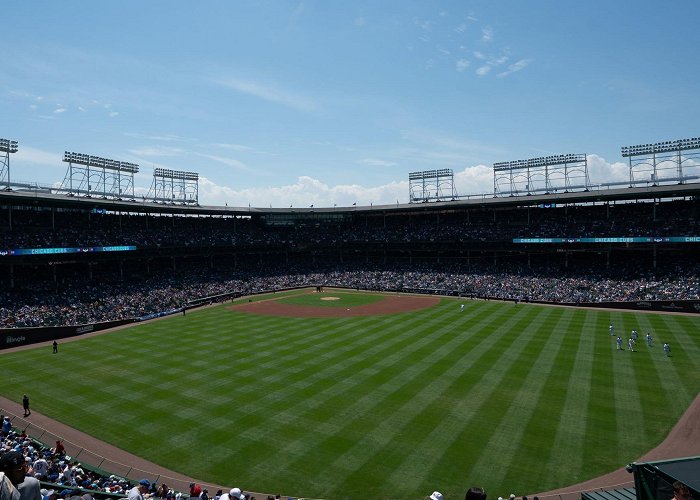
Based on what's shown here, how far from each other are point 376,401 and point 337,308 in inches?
1205

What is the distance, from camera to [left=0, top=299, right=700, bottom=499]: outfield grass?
1725 centimetres

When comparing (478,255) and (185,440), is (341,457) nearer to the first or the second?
(185,440)

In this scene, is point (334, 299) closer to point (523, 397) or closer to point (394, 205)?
point (394, 205)

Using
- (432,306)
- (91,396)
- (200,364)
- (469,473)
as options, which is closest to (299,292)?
(432,306)

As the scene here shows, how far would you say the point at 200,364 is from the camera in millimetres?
30688

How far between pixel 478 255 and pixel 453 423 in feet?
192

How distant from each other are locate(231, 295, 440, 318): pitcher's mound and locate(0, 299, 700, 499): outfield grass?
9.69 metres

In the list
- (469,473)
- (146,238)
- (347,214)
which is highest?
(347,214)

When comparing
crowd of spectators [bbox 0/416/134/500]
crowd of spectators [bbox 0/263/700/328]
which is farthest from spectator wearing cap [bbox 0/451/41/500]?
crowd of spectators [bbox 0/263/700/328]

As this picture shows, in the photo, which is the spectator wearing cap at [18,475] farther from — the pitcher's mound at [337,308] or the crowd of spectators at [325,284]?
the crowd of spectators at [325,284]

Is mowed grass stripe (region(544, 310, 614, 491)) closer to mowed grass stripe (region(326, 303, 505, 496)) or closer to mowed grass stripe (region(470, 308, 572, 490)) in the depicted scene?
mowed grass stripe (region(470, 308, 572, 490))

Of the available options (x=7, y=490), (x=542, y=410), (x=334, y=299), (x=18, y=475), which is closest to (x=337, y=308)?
(x=334, y=299)

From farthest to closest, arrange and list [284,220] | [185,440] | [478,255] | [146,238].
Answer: [284,220]
[478,255]
[146,238]
[185,440]

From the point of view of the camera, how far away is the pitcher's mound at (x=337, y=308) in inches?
1978
